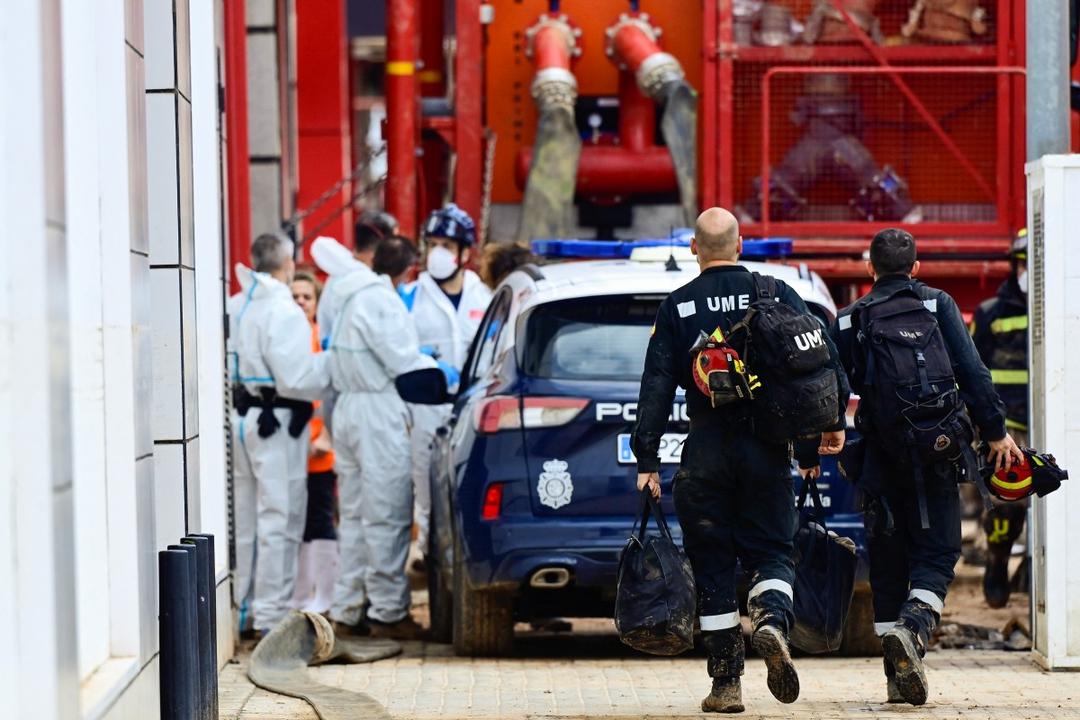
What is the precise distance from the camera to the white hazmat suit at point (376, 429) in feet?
32.6

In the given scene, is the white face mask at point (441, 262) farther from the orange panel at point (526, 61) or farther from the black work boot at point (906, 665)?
the black work boot at point (906, 665)

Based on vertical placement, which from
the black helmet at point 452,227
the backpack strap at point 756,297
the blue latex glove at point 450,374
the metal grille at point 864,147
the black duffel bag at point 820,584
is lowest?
the black duffel bag at point 820,584

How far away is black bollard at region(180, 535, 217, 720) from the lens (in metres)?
6.22

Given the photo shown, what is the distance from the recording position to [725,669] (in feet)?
23.1

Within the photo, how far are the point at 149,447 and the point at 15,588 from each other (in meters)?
1.90

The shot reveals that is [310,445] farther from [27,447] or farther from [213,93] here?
[27,447]

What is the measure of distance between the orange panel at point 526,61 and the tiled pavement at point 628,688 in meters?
5.68

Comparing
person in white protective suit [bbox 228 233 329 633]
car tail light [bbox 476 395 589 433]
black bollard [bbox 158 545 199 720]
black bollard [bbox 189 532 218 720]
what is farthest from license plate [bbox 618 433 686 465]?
black bollard [bbox 158 545 199 720]

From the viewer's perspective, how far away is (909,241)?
7430mm

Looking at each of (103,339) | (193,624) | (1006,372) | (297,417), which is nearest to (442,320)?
(297,417)

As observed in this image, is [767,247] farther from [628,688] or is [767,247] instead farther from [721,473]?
[721,473]

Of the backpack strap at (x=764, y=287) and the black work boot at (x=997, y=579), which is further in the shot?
the black work boot at (x=997, y=579)

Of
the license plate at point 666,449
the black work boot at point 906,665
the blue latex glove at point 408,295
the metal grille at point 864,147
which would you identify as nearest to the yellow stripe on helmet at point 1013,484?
the black work boot at point 906,665

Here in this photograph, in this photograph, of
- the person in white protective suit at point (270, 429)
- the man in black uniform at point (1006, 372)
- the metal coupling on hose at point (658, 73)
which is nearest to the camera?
the person in white protective suit at point (270, 429)
